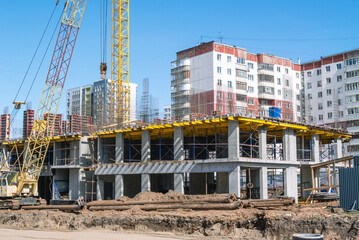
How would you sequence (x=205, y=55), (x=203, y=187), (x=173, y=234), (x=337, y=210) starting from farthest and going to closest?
(x=205, y=55)
(x=203, y=187)
(x=173, y=234)
(x=337, y=210)

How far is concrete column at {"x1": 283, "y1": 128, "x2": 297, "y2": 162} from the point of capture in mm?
48375

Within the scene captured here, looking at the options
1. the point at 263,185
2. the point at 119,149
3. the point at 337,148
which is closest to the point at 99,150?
the point at 119,149

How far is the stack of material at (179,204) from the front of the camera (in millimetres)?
28266

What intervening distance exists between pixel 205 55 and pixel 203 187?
38551 millimetres

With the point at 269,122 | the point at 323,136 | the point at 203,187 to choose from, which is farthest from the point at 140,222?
the point at 323,136

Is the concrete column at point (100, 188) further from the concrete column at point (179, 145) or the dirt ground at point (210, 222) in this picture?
the dirt ground at point (210, 222)

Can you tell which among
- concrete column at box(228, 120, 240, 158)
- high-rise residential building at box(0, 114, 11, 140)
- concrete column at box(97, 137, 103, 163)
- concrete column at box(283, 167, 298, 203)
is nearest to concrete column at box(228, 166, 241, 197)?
concrete column at box(228, 120, 240, 158)

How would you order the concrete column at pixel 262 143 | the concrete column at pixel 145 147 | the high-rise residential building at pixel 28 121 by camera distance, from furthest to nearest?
the high-rise residential building at pixel 28 121
the concrete column at pixel 145 147
the concrete column at pixel 262 143

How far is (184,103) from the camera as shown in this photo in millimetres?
94062

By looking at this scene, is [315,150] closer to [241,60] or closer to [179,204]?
[179,204]

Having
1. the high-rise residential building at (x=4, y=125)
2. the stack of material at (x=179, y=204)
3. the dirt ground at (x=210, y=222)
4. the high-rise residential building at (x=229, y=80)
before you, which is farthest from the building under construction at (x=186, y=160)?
the high-rise residential building at (x=4, y=125)

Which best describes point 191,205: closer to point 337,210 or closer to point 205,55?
point 337,210

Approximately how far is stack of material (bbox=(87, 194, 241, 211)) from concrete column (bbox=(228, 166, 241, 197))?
36.2 feet

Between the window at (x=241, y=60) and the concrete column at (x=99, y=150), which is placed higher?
the window at (x=241, y=60)
